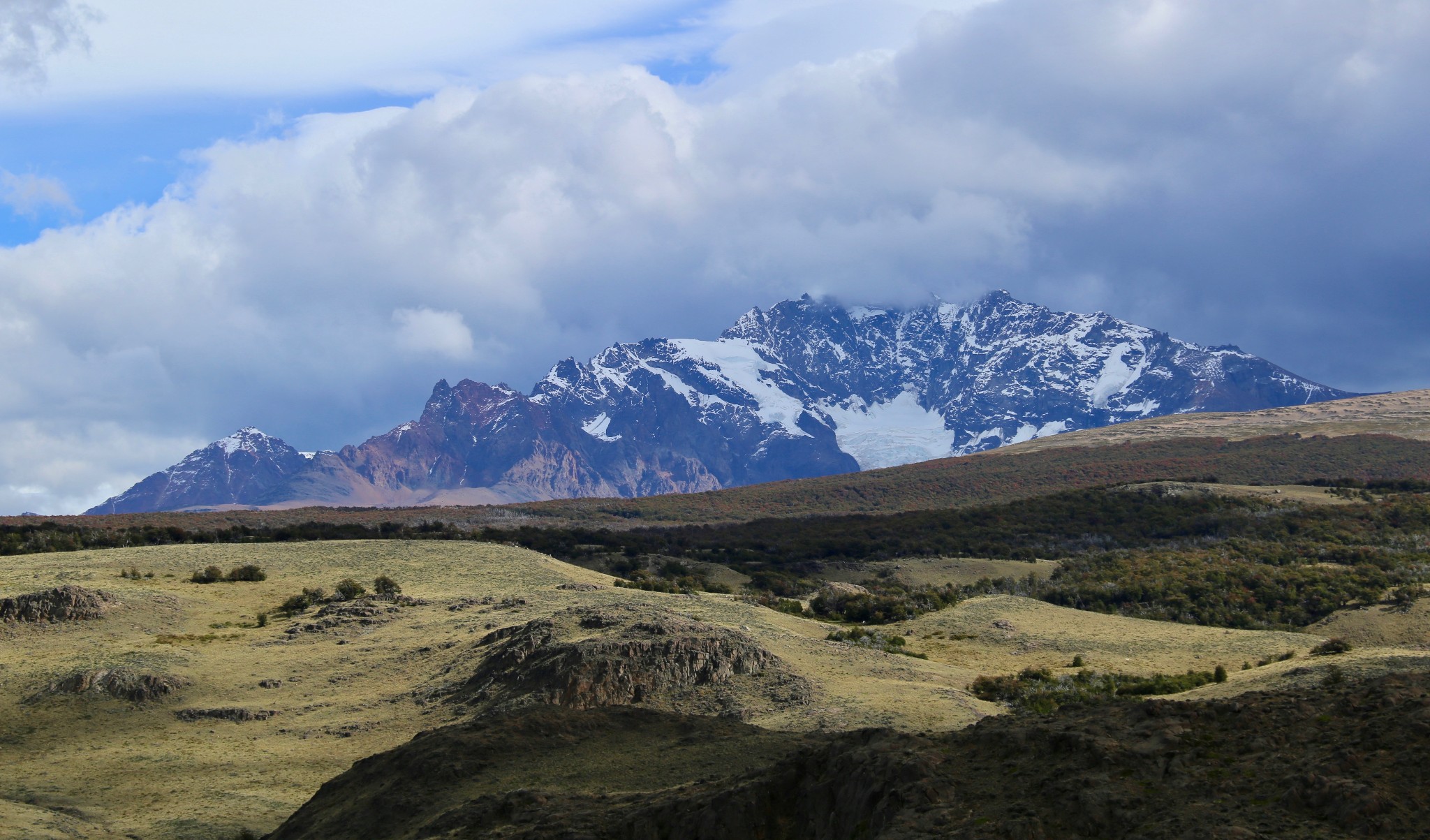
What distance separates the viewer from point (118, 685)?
48.8 m

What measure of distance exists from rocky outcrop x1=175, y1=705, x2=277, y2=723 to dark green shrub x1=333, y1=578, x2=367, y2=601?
18.7 metres

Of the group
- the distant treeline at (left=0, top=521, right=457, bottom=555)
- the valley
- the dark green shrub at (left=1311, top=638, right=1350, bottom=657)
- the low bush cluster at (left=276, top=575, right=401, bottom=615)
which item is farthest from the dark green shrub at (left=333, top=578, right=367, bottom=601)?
the dark green shrub at (left=1311, top=638, right=1350, bottom=657)

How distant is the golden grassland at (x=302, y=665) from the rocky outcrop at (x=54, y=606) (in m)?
0.66

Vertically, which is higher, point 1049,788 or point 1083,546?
point 1083,546

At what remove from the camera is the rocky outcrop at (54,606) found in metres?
58.1

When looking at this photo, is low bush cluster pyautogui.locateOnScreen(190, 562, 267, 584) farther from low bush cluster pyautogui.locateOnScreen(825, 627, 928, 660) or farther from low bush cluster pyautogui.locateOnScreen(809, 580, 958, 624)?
Result: low bush cluster pyautogui.locateOnScreen(825, 627, 928, 660)

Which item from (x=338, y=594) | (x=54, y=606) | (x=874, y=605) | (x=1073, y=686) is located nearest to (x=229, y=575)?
(x=338, y=594)

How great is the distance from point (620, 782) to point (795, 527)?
109 m

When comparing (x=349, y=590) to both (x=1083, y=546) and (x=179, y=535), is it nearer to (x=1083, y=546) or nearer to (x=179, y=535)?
(x=179, y=535)

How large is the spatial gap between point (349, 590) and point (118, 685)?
19.6m

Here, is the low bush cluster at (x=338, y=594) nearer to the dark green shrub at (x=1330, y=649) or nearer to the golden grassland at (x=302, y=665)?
the golden grassland at (x=302, y=665)

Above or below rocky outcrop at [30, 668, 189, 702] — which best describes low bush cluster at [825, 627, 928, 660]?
below

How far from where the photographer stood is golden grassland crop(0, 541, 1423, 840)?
1515 inches

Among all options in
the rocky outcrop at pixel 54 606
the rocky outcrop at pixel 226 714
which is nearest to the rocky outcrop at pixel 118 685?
the rocky outcrop at pixel 226 714
